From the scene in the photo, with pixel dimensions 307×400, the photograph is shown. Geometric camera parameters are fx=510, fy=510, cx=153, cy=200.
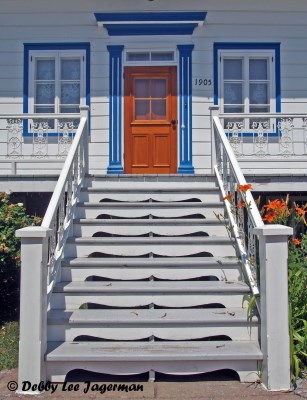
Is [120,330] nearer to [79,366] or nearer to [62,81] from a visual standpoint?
[79,366]

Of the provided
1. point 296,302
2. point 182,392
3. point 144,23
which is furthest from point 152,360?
point 144,23

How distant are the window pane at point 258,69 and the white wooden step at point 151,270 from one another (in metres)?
4.77

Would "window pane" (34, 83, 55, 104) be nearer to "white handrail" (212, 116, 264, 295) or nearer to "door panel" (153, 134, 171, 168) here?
"door panel" (153, 134, 171, 168)

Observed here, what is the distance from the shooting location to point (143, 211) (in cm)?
680

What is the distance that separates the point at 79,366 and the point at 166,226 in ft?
7.93

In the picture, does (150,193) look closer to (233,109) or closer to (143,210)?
(143,210)

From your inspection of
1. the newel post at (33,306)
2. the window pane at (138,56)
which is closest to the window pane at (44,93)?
the window pane at (138,56)

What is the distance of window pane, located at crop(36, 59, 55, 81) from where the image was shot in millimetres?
9312

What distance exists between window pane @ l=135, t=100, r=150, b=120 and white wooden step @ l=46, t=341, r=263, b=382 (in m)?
5.52

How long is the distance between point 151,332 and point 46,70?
6.10m

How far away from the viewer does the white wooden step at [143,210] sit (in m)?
6.75

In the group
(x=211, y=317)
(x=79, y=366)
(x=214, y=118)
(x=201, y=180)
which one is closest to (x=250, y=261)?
(x=211, y=317)

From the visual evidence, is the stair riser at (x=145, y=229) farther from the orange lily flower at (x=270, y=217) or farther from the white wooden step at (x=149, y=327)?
the white wooden step at (x=149, y=327)

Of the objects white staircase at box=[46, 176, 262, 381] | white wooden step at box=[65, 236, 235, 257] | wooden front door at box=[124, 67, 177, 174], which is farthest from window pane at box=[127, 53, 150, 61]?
white wooden step at box=[65, 236, 235, 257]
